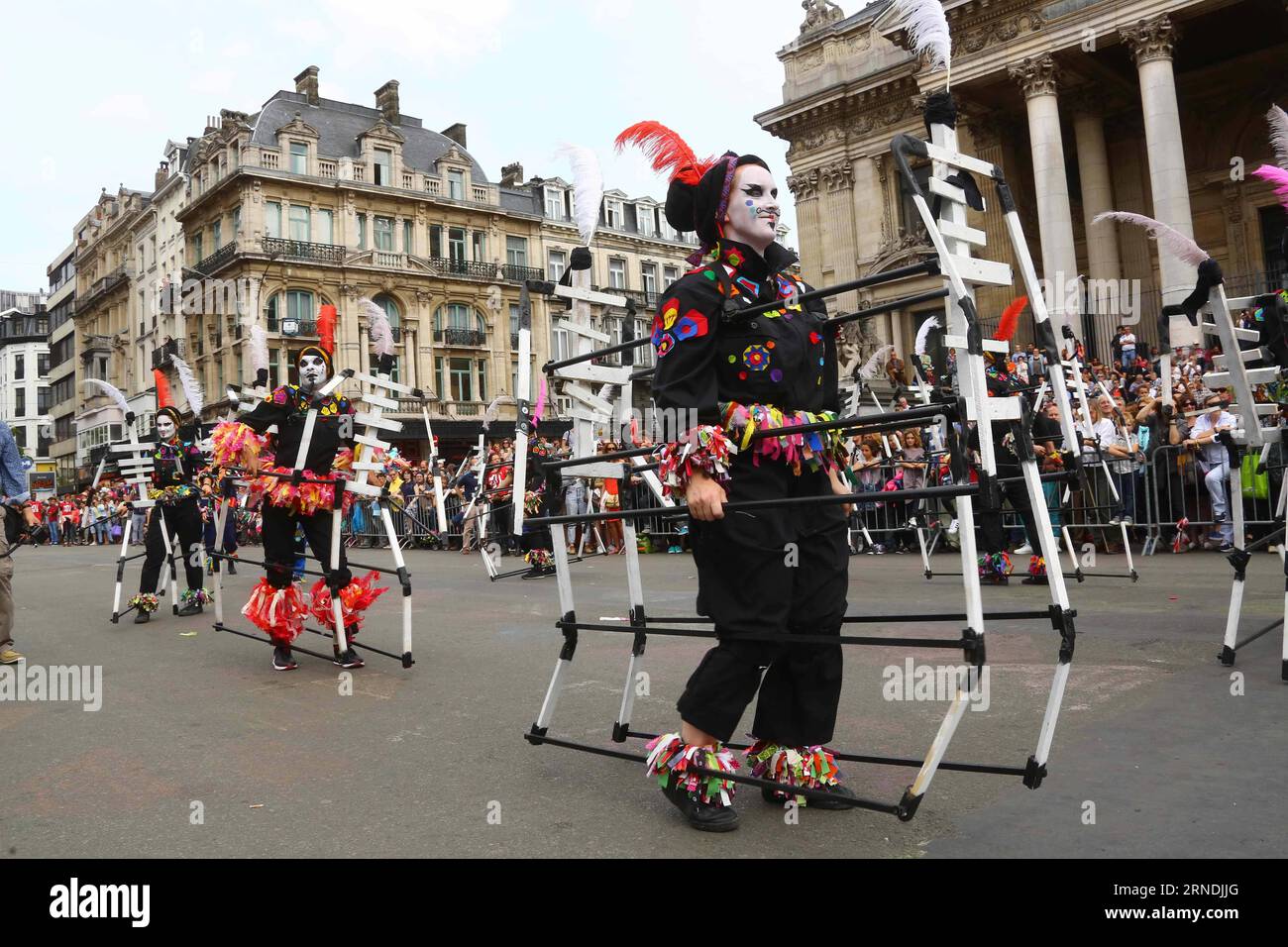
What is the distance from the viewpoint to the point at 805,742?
3.60 m

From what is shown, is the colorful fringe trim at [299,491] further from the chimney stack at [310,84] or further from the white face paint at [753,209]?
the chimney stack at [310,84]

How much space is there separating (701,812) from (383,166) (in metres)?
52.2

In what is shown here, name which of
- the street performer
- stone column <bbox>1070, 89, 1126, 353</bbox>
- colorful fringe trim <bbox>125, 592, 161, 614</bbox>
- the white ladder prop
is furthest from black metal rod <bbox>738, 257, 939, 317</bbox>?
stone column <bbox>1070, 89, 1126, 353</bbox>

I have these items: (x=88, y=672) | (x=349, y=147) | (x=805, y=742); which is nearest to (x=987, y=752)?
(x=805, y=742)

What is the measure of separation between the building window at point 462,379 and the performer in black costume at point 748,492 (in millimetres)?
48764

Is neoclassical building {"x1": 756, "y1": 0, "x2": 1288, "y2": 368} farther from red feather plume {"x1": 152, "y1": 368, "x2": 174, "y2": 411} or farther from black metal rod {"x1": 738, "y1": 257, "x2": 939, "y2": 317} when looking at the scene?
black metal rod {"x1": 738, "y1": 257, "x2": 939, "y2": 317}

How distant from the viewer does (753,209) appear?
372 centimetres

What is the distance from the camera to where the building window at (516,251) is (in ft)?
180

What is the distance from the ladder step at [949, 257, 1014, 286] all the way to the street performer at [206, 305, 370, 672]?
5.14 m

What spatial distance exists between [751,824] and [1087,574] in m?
8.06

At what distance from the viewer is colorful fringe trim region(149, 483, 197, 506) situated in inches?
430

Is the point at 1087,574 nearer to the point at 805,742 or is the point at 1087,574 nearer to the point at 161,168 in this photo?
the point at 805,742

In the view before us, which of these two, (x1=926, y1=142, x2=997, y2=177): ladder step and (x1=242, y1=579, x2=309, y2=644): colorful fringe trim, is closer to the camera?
(x1=926, y1=142, x2=997, y2=177): ladder step

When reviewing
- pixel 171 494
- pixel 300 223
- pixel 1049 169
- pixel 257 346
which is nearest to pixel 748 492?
pixel 257 346
